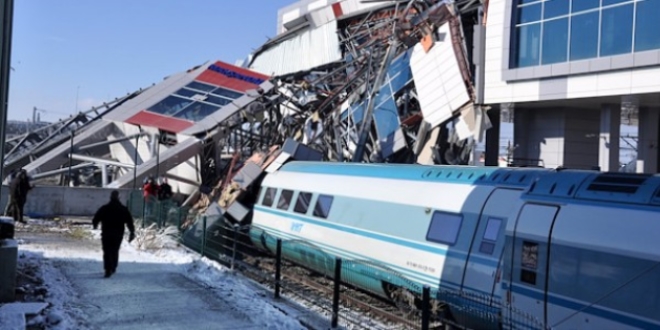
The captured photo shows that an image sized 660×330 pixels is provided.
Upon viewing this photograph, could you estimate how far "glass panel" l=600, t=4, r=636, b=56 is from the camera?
24.2m

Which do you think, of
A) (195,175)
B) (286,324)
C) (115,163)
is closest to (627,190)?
(286,324)

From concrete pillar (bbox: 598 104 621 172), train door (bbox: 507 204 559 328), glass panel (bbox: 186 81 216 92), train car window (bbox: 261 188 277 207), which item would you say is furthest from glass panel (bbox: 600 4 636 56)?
glass panel (bbox: 186 81 216 92)

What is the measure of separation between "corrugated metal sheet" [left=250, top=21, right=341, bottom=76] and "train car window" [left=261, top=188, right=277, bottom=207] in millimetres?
28390

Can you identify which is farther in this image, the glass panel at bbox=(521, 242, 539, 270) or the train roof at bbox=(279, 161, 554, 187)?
the train roof at bbox=(279, 161, 554, 187)

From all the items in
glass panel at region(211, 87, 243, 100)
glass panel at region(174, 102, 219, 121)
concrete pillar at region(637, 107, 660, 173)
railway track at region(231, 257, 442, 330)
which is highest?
glass panel at region(211, 87, 243, 100)

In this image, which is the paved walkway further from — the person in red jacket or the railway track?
the person in red jacket

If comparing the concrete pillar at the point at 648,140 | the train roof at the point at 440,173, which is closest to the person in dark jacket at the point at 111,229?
the train roof at the point at 440,173

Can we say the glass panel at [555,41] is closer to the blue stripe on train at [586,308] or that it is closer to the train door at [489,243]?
the train door at [489,243]

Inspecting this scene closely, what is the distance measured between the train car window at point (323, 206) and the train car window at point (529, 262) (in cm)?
669

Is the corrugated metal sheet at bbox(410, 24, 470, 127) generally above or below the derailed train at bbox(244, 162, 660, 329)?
above

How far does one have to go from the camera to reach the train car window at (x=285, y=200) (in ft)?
57.3

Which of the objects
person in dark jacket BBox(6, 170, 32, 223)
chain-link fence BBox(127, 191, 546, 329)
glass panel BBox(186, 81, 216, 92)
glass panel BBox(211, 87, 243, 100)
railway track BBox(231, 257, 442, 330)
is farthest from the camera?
glass panel BBox(186, 81, 216, 92)

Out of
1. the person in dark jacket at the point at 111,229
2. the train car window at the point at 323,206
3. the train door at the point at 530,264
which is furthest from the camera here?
the train car window at the point at 323,206

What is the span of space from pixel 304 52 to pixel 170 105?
1591cm
